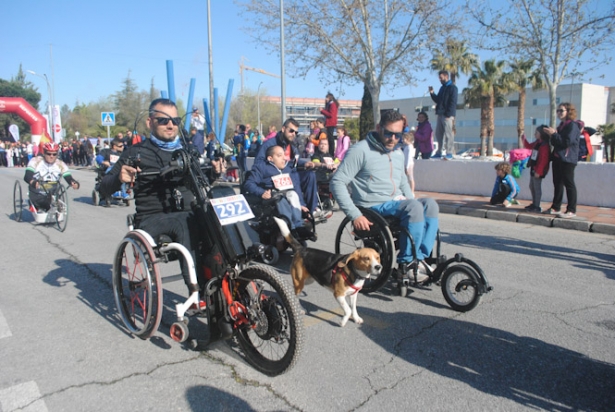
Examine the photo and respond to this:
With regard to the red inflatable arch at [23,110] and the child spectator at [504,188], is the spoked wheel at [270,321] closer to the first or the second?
the child spectator at [504,188]

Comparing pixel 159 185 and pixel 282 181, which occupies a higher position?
pixel 159 185

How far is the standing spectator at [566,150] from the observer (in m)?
8.38

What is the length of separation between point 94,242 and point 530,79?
124ft

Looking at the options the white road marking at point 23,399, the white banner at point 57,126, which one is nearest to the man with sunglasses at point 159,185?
the white road marking at point 23,399

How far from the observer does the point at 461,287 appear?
168 inches

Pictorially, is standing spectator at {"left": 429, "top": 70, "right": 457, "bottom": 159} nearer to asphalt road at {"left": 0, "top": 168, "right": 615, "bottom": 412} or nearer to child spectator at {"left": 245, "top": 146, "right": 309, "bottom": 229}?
child spectator at {"left": 245, "top": 146, "right": 309, "bottom": 229}

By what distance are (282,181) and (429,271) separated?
246 cm

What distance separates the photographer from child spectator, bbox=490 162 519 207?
10.2m

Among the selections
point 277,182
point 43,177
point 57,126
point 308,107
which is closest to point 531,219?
point 277,182

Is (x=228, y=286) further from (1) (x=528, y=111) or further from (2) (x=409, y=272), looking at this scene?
(1) (x=528, y=111)

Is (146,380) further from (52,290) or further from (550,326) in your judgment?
(550,326)

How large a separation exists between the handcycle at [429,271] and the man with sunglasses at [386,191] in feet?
0.25

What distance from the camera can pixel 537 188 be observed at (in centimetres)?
954

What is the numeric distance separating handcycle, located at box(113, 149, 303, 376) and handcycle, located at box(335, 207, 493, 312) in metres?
1.49
